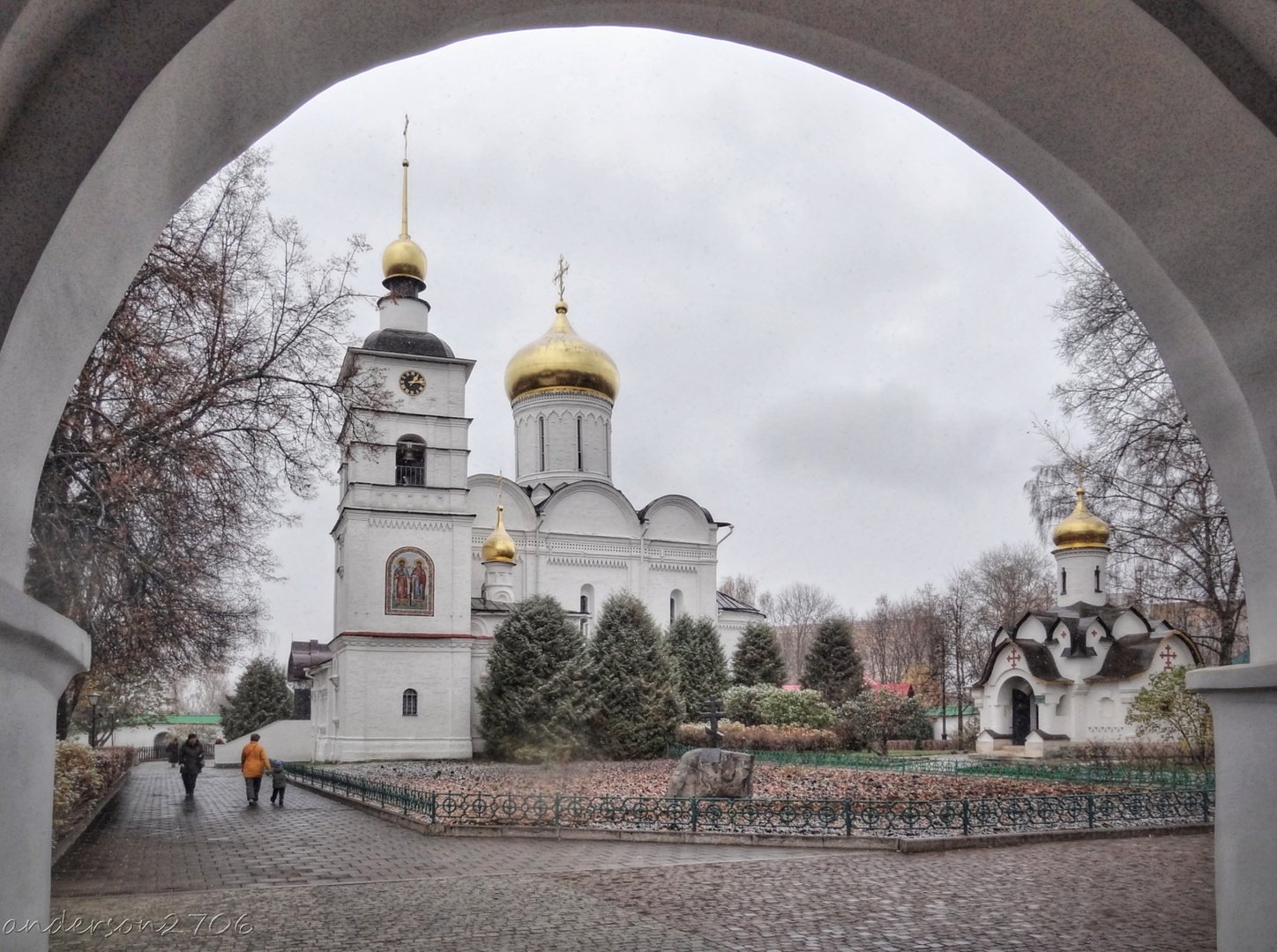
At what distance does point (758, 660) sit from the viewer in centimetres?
4184

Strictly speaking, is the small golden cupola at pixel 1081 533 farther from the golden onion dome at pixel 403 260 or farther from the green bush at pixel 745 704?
the golden onion dome at pixel 403 260

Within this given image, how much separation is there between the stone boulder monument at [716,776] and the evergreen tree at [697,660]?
67.6 ft

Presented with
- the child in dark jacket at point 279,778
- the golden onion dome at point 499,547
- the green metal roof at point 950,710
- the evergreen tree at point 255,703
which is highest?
the golden onion dome at point 499,547

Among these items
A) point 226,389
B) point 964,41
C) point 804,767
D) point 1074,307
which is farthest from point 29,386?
point 804,767

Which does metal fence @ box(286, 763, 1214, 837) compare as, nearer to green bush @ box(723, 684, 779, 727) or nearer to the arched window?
green bush @ box(723, 684, 779, 727)

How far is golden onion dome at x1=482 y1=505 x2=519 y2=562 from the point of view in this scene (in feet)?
122

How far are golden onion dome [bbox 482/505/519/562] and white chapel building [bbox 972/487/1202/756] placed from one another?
53.2 ft

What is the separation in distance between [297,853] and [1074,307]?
12.4 m

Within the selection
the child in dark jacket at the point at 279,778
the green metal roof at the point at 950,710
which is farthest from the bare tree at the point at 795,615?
the child in dark jacket at the point at 279,778

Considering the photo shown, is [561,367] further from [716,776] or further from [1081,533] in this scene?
[716,776]

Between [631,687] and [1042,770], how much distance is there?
1287 centimetres

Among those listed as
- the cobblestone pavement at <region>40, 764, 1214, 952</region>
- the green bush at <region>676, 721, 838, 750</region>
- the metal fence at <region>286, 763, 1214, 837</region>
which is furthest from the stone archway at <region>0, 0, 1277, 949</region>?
the green bush at <region>676, 721, 838, 750</region>

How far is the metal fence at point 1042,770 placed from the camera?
64.3 feet

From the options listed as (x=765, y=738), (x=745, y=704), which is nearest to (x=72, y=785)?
(x=765, y=738)
